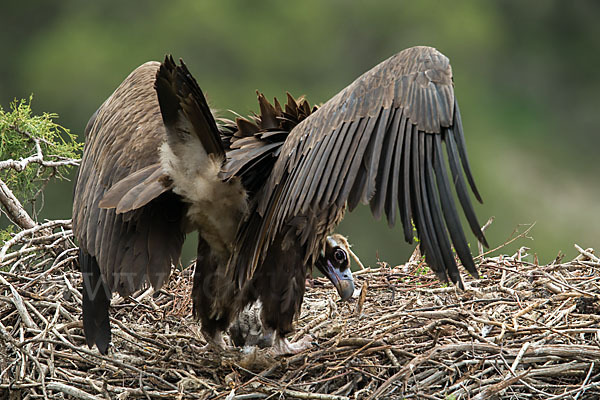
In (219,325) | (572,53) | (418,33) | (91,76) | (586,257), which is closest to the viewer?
(219,325)

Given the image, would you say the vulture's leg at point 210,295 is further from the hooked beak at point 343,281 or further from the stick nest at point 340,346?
the hooked beak at point 343,281

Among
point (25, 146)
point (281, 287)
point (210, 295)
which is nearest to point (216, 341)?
point (210, 295)

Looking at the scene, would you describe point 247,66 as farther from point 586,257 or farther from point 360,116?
point 360,116

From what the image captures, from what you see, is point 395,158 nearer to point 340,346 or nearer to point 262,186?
point 262,186

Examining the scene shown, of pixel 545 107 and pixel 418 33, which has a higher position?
pixel 418 33

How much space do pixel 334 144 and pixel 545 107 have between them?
1081 centimetres

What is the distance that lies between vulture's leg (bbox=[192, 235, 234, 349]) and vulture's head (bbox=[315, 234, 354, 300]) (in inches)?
22.7

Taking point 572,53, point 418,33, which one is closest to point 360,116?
point 418,33

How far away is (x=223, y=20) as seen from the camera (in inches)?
512

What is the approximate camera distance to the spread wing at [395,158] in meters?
2.58

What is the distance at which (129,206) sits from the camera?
2850 millimetres

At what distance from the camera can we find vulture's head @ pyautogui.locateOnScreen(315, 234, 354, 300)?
148 inches

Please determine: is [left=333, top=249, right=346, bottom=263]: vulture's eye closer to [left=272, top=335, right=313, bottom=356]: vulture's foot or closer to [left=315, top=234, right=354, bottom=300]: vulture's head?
[left=315, top=234, right=354, bottom=300]: vulture's head

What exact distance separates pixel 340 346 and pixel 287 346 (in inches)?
9.9
